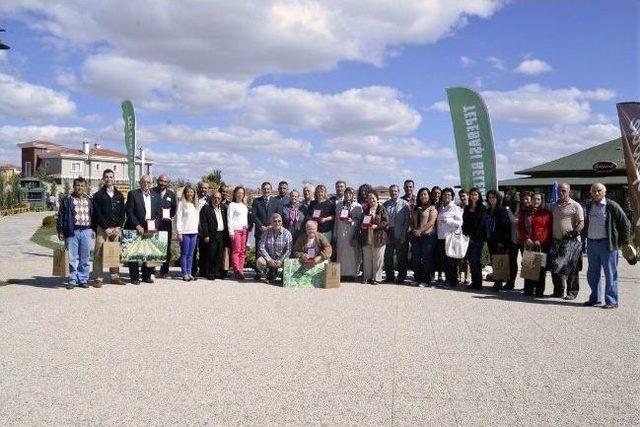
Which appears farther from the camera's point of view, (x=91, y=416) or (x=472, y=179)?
(x=472, y=179)

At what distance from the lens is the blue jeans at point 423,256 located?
32.1 feet

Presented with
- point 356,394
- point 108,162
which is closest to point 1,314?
point 356,394

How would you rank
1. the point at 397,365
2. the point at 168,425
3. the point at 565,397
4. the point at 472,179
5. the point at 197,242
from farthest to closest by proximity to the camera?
the point at 472,179
the point at 197,242
the point at 397,365
the point at 565,397
the point at 168,425

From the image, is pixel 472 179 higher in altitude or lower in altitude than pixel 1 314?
higher

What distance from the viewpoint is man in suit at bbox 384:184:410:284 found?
9.98 metres

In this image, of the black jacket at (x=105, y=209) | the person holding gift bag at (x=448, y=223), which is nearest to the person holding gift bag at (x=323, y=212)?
the person holding gift bag at (x=448, y=223)

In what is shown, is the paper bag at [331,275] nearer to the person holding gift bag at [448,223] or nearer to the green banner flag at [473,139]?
the person holding gift bag at [448,223]

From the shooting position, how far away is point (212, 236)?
395 inches

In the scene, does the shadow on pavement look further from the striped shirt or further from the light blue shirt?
the light blue shirt

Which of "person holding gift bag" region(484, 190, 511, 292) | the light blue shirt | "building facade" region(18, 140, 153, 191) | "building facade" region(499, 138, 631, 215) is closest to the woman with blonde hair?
"person holding gift bag" region(484, 190, 511, 292)

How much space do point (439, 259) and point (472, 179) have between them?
10.9ft

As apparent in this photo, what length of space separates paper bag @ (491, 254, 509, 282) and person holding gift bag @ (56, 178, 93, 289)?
259 inches

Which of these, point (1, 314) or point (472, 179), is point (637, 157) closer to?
point (472, 179)

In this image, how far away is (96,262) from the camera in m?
8.98
